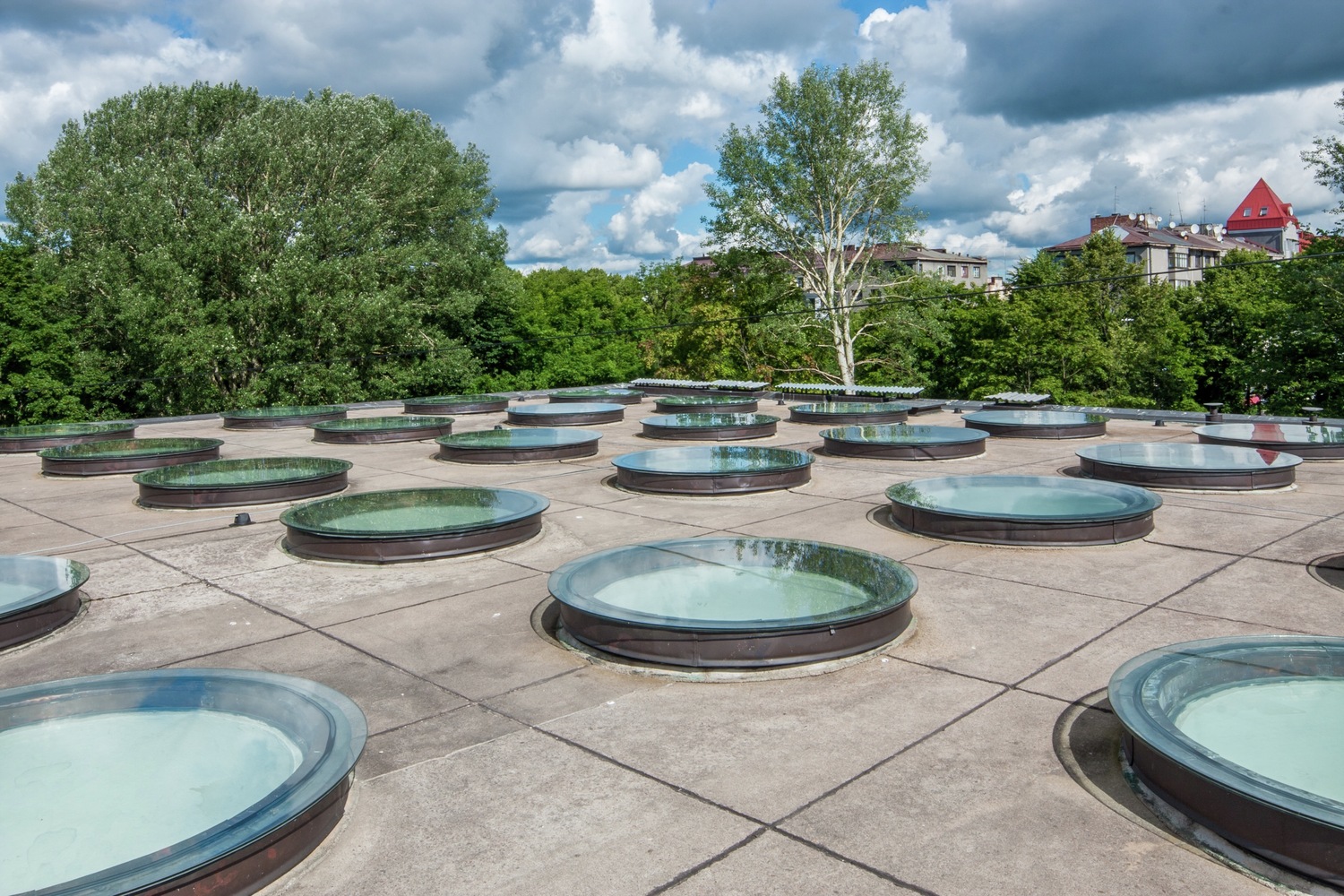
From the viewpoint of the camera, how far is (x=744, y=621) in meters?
6.39

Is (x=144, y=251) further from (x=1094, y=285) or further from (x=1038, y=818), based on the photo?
(x=1094, y=285)

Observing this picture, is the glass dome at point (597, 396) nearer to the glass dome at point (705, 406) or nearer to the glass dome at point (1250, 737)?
the glass dome at point (705, 406)

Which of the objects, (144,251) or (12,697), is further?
(144,251)

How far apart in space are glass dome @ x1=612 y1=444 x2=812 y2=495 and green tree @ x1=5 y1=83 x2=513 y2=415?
2244 centimetres

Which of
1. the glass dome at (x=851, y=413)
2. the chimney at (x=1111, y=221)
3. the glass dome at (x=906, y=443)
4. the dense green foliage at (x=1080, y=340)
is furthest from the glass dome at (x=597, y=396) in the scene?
the chimney at (x=1111, y=221)

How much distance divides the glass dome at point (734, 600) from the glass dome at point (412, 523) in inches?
90.4

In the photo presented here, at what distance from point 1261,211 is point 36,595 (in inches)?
6473

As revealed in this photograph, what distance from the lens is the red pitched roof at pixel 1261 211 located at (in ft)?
447

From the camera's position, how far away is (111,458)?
51.4 feet

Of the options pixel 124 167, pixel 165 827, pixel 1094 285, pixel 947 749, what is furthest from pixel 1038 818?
pixel 1094 285

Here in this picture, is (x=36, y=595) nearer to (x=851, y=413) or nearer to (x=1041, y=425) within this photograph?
(x=1041, y=425)

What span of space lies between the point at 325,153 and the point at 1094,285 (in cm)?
3857

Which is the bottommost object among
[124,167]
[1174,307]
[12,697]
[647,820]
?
[647,820]

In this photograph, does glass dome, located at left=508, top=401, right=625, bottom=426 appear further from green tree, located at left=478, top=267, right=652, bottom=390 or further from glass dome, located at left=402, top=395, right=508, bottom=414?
green tree, located at left=478, top=267, right=652, bottom=390
